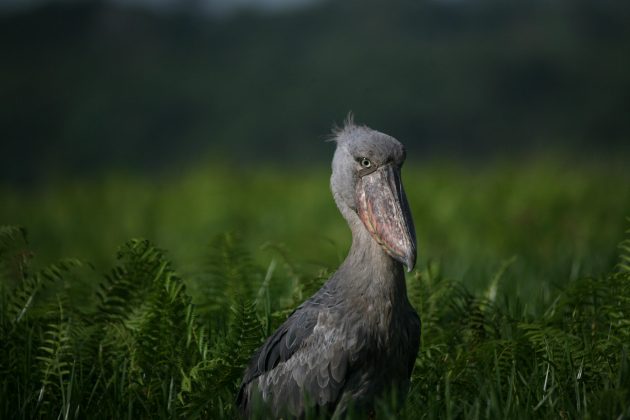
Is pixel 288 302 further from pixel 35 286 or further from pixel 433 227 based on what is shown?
pixel 433 227

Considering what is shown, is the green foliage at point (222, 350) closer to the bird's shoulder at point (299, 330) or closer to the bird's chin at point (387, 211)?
the bird's shoulder at point (299, 330)

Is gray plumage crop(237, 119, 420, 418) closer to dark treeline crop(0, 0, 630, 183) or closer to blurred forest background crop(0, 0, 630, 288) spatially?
blurred forest background crop(0, 0, 630, 288)

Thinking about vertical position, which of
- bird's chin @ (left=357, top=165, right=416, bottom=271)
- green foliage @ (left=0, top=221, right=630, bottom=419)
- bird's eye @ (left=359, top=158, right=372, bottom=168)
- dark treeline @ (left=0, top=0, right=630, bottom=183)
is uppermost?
dark treeline @ (left=0, top=0, right=630, bottom=183)

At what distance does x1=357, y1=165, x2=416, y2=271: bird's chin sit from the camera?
12.1 ft

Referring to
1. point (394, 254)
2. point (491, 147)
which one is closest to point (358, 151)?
point (394, 254)

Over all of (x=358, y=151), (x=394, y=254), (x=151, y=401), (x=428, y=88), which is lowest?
(x=151, y=401)

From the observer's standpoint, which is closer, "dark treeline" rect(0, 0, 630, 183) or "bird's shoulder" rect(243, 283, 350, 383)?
"bird's shoulder" rect(243, 283, 350, 383)

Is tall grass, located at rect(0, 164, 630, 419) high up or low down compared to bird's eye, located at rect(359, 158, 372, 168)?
down

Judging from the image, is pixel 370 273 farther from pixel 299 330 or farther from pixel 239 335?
pixel 239 335

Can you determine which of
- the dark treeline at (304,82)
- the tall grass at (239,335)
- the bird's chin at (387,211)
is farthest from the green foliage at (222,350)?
the dark treeline at (304,82)

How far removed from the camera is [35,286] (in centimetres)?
475

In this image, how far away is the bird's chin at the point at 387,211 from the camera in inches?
146

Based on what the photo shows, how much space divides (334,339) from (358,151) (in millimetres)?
806

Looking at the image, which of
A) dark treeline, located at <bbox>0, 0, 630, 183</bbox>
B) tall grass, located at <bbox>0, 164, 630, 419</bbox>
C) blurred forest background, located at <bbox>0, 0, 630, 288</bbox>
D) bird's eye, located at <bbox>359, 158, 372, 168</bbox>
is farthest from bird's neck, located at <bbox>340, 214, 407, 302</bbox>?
dark treeline, located at <bbox>0, 0, 630, 183</bbox>
